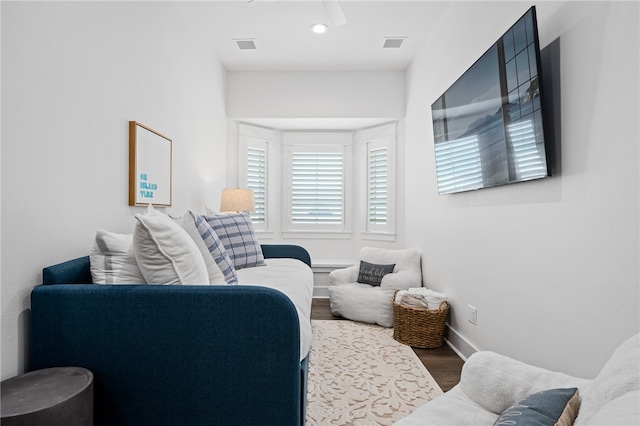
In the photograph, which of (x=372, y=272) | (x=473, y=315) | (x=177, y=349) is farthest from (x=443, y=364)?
(x=177, y=349)

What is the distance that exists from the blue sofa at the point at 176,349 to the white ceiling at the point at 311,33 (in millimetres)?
2268

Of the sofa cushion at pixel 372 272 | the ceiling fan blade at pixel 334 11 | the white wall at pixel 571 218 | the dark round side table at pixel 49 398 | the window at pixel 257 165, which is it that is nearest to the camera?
the dark round side table at pixel 49 398

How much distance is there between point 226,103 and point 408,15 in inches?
91.2

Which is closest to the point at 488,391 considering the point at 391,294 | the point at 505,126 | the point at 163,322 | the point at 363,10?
the point at 163,322

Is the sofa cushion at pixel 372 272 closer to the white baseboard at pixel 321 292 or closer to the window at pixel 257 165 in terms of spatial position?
the white baseboard at pixel 321 292

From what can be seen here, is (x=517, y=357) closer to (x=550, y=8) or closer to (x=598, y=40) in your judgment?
(x=598, y=40)

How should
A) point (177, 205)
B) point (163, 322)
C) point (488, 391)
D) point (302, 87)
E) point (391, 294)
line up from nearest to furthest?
point (488, 391) → point (163, 322) → point (177, 205) → point (391, 294) → point (302, 87)

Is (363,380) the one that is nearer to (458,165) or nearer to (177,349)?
(177,349)

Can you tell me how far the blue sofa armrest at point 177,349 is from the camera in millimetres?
1267

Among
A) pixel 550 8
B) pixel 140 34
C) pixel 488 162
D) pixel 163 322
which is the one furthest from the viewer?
pixel 140 34

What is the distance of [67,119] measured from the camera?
5.20 ft

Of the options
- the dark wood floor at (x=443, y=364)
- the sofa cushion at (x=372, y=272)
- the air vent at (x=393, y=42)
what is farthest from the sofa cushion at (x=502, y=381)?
the air vent at (x=393, y=42)

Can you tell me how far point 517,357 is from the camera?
1.92m

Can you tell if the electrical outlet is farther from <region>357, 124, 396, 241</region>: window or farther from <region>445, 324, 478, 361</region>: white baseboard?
<region>357, 124, 396, 241</region>: window
